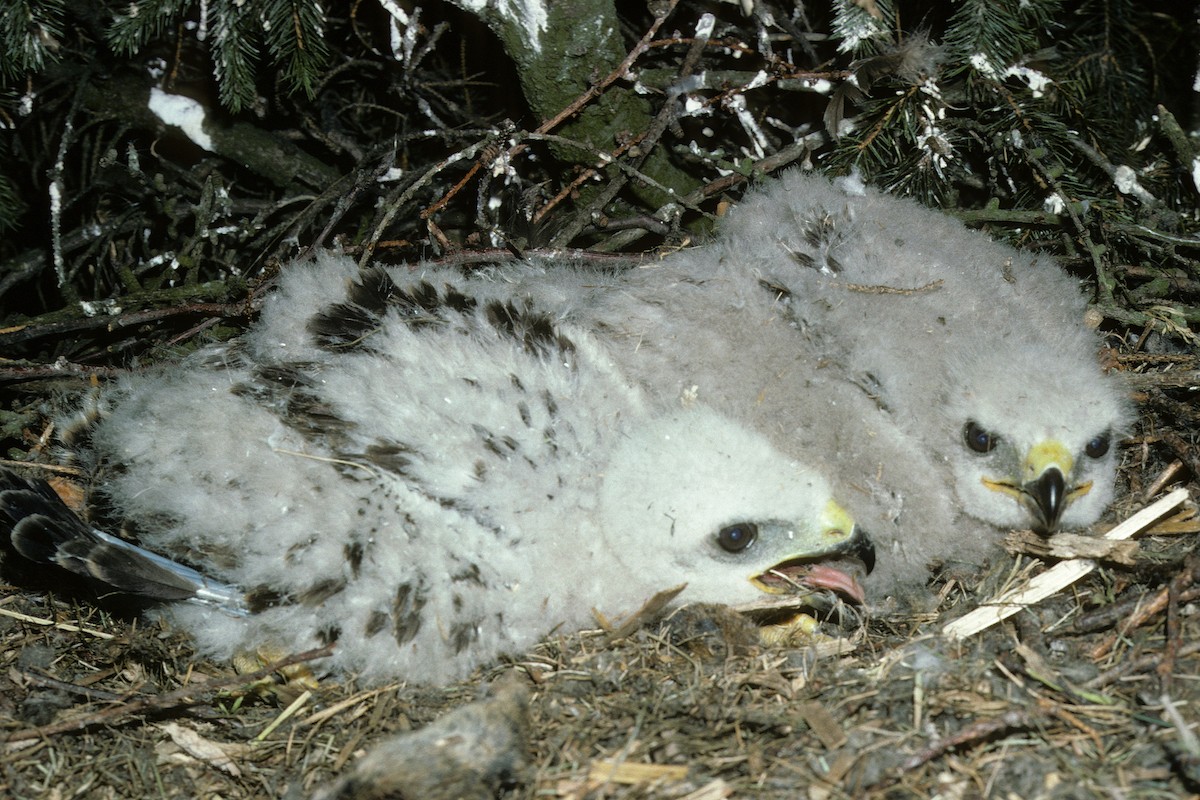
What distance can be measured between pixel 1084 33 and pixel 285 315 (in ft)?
10.1

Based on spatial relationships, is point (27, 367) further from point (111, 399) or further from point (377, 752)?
point (377, 752)

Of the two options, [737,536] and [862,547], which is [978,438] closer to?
[862,547]

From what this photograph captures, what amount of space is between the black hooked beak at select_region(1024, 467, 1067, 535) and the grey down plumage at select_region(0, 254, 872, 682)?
0.58 meters

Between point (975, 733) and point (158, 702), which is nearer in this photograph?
point (975, 733)

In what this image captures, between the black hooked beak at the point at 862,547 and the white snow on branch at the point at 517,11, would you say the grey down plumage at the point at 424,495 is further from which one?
the white snow on branch at the point at 517,11

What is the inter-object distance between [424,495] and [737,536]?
0.89m

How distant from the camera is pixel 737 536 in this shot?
2.76 m

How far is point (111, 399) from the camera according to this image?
307cm

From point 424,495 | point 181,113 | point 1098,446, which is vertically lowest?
point 1098,446

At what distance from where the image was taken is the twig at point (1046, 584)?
272 cm

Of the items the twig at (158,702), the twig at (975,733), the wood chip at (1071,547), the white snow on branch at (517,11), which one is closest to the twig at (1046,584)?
the wood chip at (1071,547)

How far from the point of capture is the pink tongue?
111 inches

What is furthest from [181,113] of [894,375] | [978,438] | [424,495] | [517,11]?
[978,438]

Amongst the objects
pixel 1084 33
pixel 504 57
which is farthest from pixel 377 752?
pixel 1084 33
